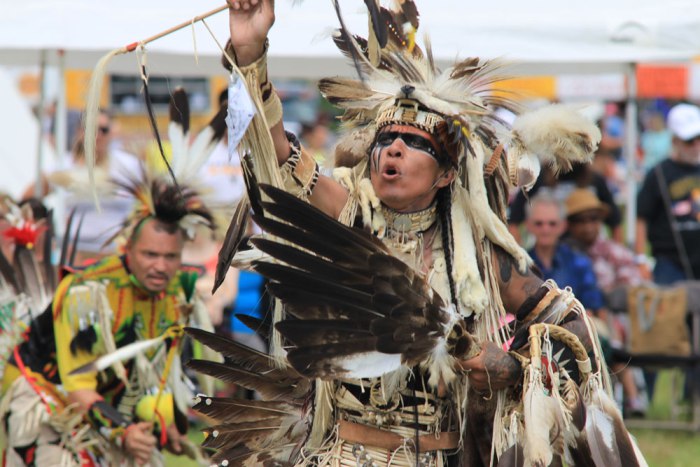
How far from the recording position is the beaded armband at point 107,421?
189 inches

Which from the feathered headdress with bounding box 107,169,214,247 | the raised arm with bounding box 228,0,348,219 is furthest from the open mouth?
the feathered headdress with bounding box 107,169,214,247

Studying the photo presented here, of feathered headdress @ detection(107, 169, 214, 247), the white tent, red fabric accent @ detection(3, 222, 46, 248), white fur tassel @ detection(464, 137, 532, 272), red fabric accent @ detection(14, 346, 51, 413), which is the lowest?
red fabric accent @ detection(14, 346, 51, 413)

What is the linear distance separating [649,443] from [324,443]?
4.64 metres

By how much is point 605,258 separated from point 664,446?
1555 millimetres

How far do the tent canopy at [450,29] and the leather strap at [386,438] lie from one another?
4.28m

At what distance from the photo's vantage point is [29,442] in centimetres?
504

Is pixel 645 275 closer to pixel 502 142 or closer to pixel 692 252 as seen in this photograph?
pixel 692 252

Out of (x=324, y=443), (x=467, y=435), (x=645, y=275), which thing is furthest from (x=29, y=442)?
(x=645, y=275)

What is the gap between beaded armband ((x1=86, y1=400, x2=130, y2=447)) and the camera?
4793 mm

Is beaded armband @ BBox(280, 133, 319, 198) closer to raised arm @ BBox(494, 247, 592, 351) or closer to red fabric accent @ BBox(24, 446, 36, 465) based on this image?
→ raised arm @ BBox(494, 247, 592, 351)

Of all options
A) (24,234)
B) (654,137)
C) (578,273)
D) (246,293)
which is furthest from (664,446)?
(654,137)

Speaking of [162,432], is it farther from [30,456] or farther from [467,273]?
[467,273]

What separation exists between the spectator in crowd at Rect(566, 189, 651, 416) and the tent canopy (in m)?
1.02

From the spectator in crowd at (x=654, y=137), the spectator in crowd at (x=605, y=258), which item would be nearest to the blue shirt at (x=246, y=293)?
the spectator in crowd at (x=605, y=258)
